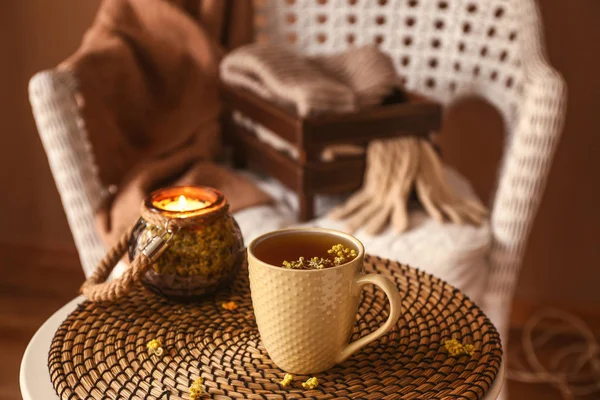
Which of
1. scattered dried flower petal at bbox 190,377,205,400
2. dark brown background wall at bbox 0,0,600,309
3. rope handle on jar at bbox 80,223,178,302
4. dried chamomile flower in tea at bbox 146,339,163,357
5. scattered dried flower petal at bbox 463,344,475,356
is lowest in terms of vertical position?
dark brown background wall at bbox 0,0,600,309

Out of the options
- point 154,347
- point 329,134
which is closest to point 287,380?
point 154,347

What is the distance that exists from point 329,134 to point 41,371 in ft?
2.08

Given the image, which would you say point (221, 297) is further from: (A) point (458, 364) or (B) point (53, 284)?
(B) point (53, 284)

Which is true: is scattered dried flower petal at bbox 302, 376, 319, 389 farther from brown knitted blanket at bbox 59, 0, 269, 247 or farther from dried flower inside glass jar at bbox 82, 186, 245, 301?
brown knitted blanket at bbox 59, 0, 269, 247

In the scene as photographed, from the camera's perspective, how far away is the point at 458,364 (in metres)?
0.56

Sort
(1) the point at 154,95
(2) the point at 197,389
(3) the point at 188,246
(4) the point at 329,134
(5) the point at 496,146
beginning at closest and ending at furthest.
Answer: (2) the point at 197,389
(3) the point at 188,246
(4) the point at 329,134
(1) the point at 154,95
(5) the point at 496,146

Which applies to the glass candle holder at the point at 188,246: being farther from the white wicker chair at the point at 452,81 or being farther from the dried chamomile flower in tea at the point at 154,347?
the white wicker chair at the point at 452,81

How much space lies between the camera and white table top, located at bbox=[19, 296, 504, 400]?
1.78 ft

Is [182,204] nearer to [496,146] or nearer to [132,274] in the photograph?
[132,274]

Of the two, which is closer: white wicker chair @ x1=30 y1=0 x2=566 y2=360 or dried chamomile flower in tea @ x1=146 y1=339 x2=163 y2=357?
→ dried chamomile flower in tea @ x1=146 y1=339 x2=163 y2=357

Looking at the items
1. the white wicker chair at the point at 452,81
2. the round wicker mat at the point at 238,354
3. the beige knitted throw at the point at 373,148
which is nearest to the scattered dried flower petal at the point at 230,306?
the round wicker mat at the point at 238,354

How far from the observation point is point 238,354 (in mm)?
586

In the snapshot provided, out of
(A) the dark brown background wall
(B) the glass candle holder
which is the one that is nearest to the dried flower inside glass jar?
(B) the glass candle holder

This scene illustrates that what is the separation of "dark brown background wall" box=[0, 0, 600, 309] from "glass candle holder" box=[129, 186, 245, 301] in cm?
100
